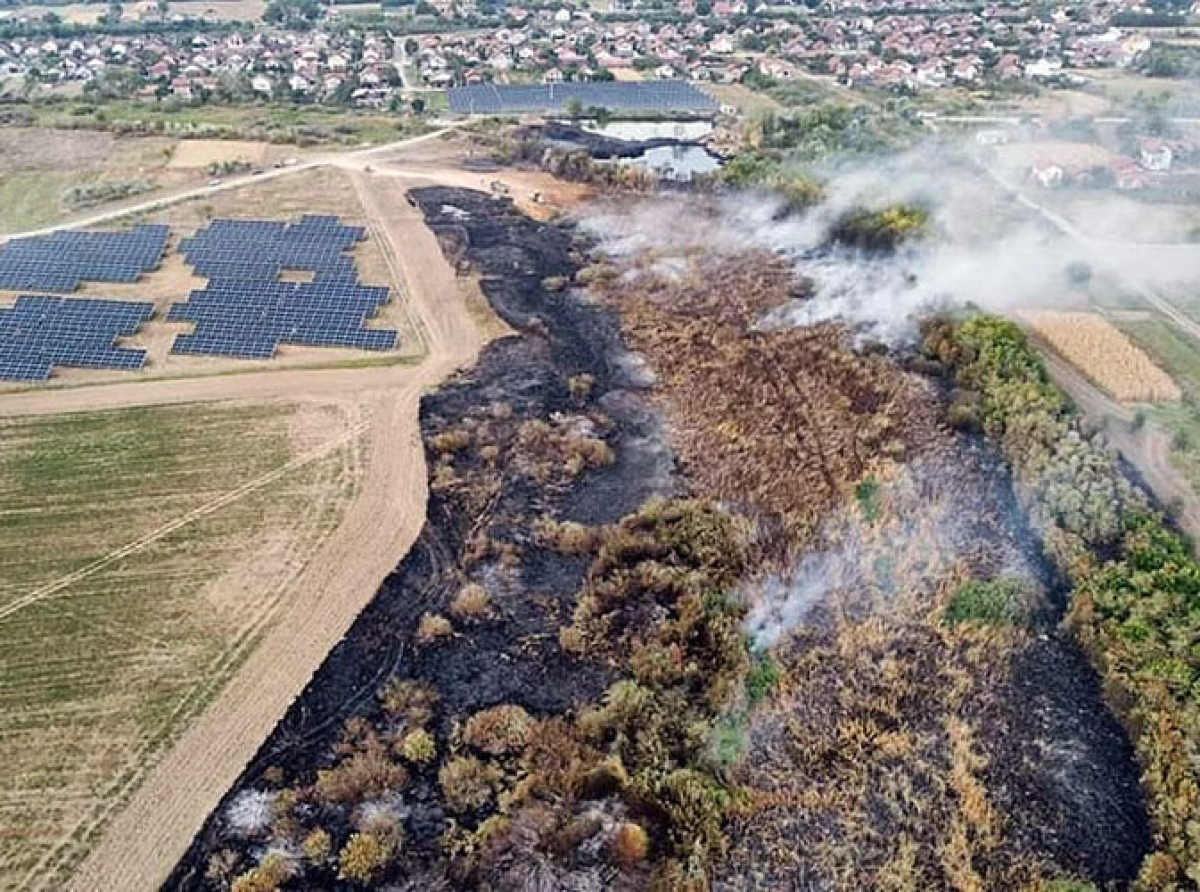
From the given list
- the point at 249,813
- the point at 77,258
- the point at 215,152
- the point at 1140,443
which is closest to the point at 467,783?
the point at 249,813

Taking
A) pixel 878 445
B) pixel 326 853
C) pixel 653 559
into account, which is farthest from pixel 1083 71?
pixel 326 853

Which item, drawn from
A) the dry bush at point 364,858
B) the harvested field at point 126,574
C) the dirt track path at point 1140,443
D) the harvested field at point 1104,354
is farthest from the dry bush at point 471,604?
the harvested field at point 1104,354

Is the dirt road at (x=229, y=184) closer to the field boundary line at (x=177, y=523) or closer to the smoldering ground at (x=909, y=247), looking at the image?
the smoldering ground at (x=909, y=247)

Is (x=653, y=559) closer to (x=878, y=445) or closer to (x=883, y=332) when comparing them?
(x=878, y=445)

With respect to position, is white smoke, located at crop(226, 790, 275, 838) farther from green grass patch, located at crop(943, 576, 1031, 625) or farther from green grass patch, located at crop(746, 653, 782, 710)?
green grass patch, located at crop(943, 576, 1031, 625)

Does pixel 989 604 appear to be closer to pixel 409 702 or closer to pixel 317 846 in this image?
pixel 409 702

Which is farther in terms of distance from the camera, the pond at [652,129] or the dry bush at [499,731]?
the pond at [652,129]
